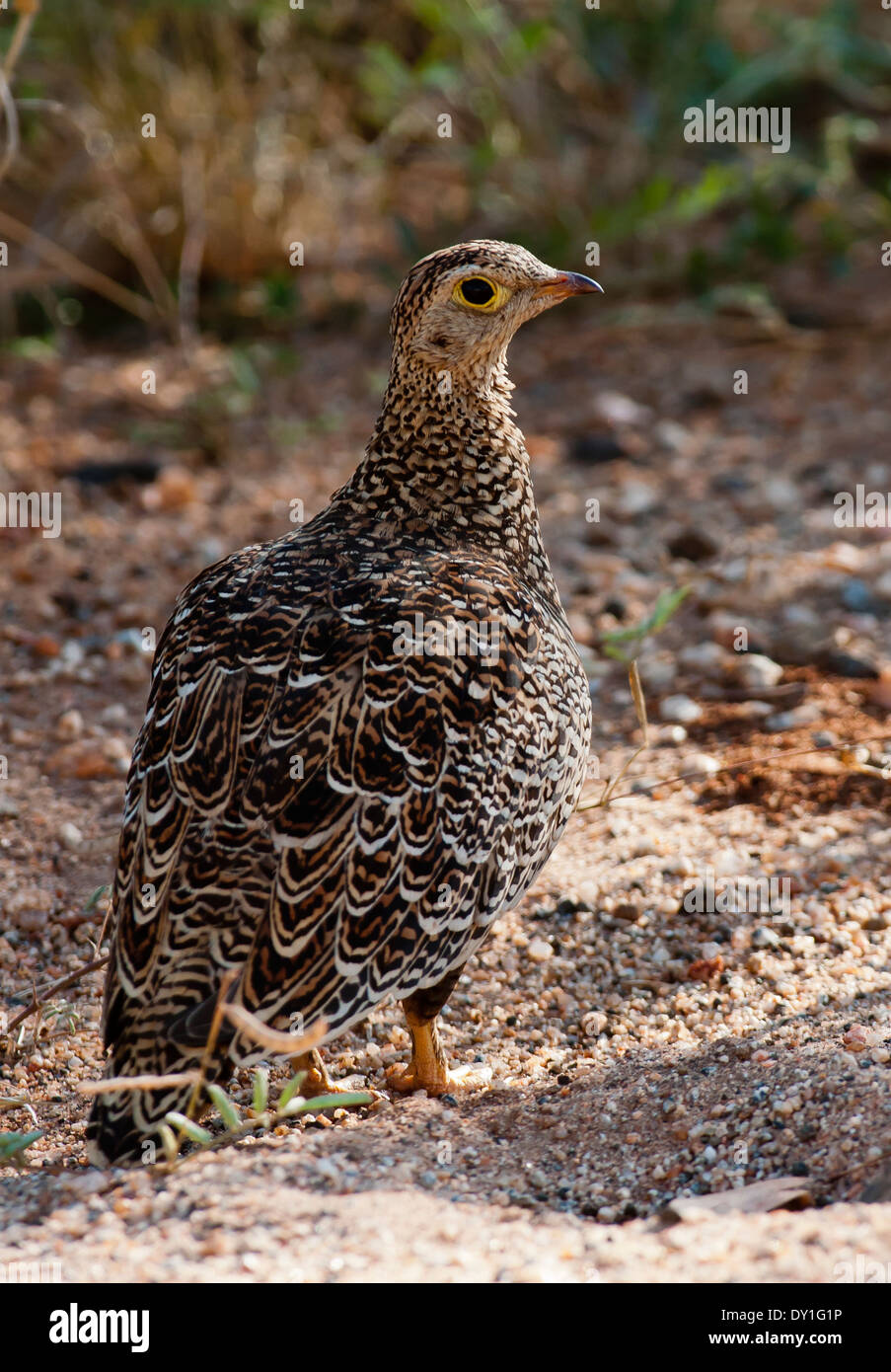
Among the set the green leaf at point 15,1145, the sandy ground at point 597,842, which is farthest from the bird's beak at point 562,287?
the green leaf at point 15,1145

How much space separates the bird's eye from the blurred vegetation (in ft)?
Answer: 11.7

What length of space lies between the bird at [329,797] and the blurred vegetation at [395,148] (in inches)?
168

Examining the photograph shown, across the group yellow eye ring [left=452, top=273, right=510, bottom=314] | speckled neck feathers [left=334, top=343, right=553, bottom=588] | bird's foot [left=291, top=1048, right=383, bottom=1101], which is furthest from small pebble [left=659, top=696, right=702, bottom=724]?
bird's foot [left=291, top=1048, right=383, bottom=1101]

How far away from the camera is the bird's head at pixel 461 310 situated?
4332 mm

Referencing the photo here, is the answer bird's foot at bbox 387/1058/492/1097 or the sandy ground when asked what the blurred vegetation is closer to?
the sandy ground

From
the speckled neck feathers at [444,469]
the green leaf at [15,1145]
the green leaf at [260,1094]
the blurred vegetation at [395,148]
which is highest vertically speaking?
the blurred vegetation at [395,148]

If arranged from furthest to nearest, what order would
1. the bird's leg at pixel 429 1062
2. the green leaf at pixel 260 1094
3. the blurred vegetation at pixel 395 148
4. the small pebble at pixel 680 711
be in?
the blurred vegetation at pixel 395 148, the small pebble at pixel 680 711, the bird's leg at pixel 429 1062, the green leaf at pixel 260 1094

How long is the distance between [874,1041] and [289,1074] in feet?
5.16

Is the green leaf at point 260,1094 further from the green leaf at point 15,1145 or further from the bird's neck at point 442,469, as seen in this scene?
the bird's neck at point 442,469

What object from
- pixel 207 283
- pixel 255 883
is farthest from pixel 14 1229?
pixel 207 283

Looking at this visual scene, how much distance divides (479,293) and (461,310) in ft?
0.26

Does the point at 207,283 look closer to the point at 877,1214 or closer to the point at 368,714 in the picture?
the point at 368,714

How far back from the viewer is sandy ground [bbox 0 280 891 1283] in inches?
126

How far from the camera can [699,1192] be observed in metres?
3.49
